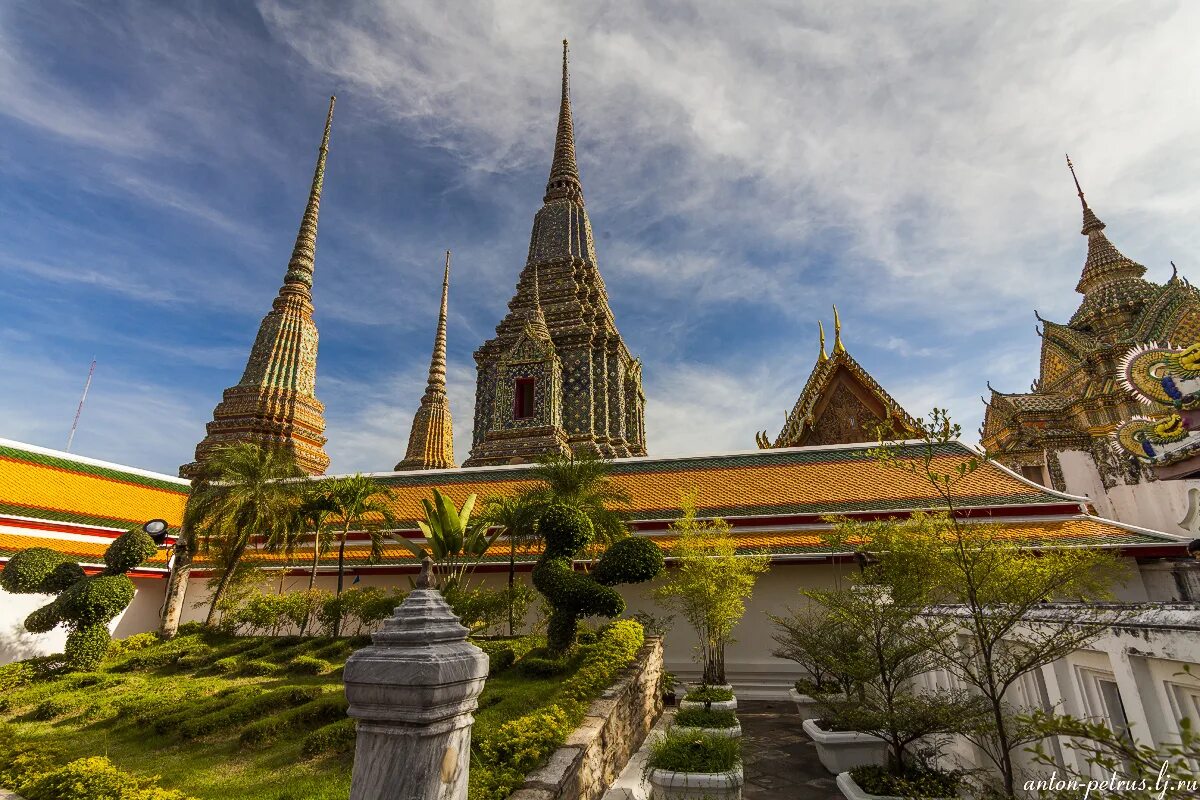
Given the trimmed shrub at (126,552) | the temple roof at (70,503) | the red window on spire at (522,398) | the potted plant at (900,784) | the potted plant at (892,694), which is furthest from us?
the red window on spire at (522,398)

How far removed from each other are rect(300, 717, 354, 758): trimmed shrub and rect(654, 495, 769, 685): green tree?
248 inches

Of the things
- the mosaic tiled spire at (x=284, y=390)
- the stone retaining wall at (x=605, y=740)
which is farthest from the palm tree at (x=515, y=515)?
the mosaic tiled spire at (x=284, y=390)

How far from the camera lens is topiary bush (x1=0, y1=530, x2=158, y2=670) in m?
11.5

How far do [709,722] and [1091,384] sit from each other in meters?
23.7

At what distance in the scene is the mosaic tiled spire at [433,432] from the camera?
35.8m

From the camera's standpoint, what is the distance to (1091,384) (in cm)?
2308

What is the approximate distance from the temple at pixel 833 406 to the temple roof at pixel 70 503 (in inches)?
717

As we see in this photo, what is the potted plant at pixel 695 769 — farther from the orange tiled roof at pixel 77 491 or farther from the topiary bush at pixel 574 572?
the orange tiled roof at pixel 77 491

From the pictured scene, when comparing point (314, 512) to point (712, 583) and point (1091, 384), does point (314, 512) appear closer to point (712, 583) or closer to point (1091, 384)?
point (712, 583)

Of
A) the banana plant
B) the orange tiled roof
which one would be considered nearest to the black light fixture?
the orange tiled roof

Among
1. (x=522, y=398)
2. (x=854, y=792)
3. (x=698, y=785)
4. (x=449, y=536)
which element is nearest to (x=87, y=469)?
(x=449, y=536)

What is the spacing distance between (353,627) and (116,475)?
8818 mm

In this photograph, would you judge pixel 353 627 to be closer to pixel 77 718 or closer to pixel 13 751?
pixel 77 718

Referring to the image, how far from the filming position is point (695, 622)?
476 inches
